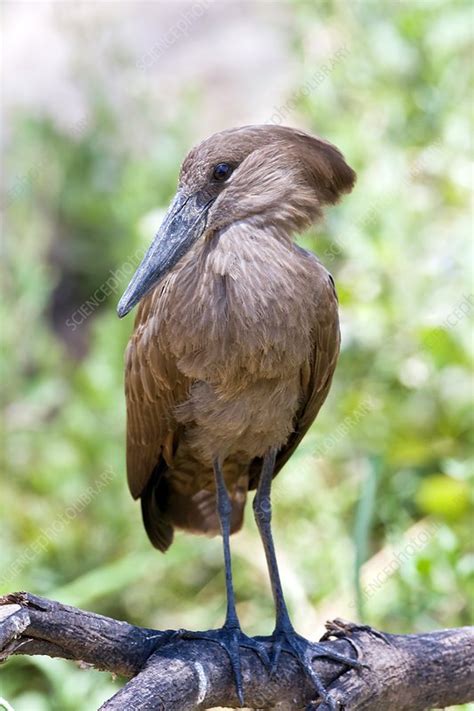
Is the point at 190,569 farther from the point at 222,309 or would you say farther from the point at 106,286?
the point at 222,309

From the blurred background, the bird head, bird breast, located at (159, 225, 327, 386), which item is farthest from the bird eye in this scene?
the blurred background

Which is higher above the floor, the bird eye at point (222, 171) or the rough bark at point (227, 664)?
the bird eye at point (222, 171)

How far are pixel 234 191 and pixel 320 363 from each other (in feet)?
2.04

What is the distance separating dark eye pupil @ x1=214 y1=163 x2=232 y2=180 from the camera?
3156mm

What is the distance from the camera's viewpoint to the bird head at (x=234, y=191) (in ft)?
10.3

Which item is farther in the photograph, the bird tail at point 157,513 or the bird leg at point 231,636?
the bird tail at point 157,513

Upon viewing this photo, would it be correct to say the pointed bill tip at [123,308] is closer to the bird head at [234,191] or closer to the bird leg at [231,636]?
the bird head at [234,191]

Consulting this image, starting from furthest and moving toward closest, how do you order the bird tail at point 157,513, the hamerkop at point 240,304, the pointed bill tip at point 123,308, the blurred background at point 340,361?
1. the blurred background at point 340,361
2. the bird tail at point 157,513
3. the hamerkop at point 240,304
4. the pointed bill tip at point 123,308

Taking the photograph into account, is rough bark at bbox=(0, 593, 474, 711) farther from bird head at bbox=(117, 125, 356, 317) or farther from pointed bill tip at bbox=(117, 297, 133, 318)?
bird head at bbox=(117, 125, 356, 317)

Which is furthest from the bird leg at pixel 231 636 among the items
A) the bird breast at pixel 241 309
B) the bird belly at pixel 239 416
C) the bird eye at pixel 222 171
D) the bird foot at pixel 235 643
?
the bird eye at pixel 222 171

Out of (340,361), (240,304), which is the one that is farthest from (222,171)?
(340,361)

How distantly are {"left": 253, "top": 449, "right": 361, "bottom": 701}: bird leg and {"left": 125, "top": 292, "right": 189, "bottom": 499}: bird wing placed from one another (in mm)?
348

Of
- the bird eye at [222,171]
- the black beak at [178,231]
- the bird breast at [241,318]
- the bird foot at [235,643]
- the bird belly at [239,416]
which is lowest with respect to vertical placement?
the bird foot at [235,643]

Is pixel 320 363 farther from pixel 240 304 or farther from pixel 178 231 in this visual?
pixel 178 231
